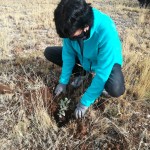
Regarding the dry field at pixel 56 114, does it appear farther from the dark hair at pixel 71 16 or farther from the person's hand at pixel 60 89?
the dark hair at pixel 71 16

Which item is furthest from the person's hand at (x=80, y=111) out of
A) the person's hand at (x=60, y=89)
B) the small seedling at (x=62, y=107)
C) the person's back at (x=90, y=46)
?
the person's hand at (x=60, y=89)

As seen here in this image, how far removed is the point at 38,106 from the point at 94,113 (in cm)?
57

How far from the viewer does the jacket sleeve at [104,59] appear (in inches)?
93.2

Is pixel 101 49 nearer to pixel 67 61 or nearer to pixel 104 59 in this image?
pixel 104 59

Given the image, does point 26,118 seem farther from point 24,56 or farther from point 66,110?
point 24,56

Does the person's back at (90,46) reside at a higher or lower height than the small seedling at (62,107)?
higher

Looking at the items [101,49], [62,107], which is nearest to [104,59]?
[101,49]

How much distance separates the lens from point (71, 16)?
1982mm

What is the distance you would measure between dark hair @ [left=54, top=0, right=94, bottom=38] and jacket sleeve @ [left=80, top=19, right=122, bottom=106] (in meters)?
0.34

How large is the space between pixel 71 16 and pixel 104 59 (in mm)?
576

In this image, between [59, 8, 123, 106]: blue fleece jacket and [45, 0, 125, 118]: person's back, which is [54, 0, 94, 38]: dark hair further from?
[59, 8, 123, 106]: blue fleece jacket

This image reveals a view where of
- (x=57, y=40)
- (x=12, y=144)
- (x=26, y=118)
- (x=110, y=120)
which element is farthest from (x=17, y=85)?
(x=57, y=40)

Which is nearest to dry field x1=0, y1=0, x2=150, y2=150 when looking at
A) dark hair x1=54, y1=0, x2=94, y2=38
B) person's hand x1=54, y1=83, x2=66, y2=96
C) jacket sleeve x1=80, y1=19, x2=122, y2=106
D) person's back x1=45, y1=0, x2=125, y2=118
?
person's hand x1=54, y1=83, x2=66, y2=96

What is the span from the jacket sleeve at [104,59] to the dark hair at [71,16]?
1.11 ft
